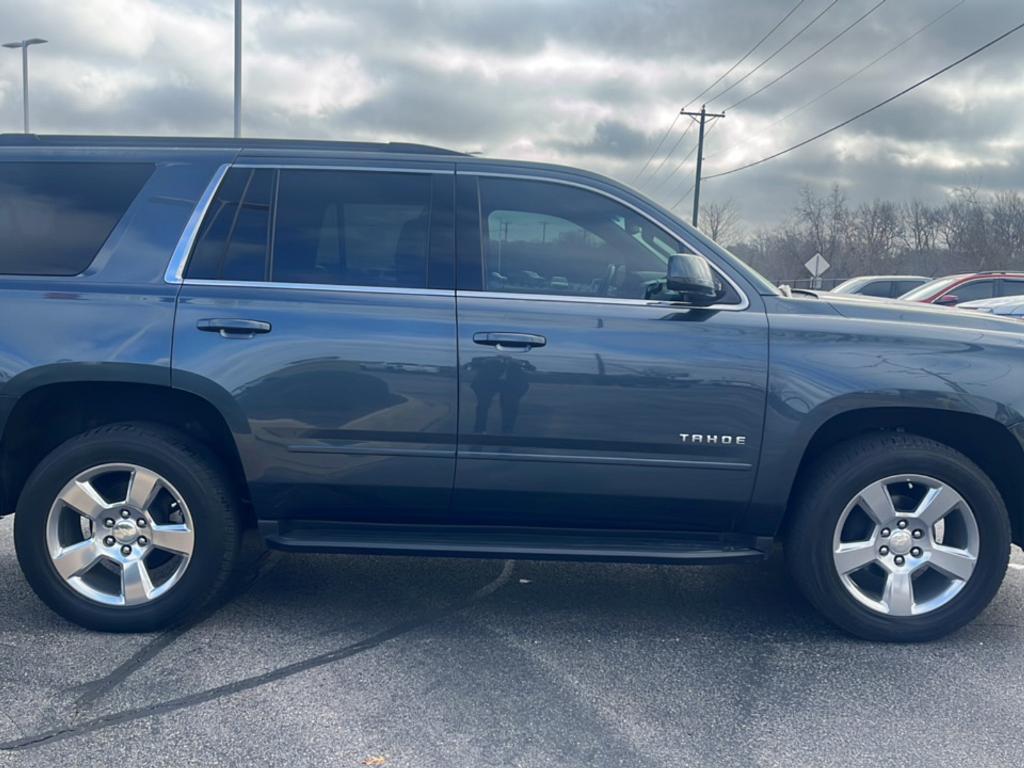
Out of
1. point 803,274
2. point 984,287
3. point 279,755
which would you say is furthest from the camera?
point 803,274

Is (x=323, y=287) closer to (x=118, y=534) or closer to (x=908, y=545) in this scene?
(x=118, y=534)

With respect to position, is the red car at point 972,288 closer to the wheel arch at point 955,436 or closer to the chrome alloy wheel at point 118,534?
the wheel arch at point 955,436

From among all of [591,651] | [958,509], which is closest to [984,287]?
[958,509]

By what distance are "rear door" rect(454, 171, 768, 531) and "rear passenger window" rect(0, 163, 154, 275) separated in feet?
4.94

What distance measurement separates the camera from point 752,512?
3730 millimetres

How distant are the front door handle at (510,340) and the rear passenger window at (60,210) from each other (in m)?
1.64

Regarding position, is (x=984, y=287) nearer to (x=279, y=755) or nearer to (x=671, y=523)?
(x=671, y=523)

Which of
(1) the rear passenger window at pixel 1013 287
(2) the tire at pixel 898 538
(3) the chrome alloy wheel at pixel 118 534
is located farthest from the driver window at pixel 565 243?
(1) the rear passenger window at pixel 1013 287

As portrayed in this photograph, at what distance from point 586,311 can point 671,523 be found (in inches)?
38.3

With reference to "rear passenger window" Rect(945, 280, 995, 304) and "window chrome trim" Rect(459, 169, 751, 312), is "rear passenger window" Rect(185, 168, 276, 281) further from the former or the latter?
"rear passenger window" Rect(945, 280, 995, 304)

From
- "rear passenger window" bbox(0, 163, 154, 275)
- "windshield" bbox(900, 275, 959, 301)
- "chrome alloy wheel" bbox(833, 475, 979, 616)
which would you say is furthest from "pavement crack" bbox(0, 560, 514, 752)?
"windshield" bbox(900, 275, 959, 301)

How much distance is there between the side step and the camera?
3.65m

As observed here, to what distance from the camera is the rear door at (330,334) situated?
142 inches

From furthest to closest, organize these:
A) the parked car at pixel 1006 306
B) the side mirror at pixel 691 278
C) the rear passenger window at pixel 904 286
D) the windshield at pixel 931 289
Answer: the rear passenger window at pixel 904 286, the windshield at pixel 931 289, the parked car at pixel 1006 306, the side mirror at pixel 691 278
